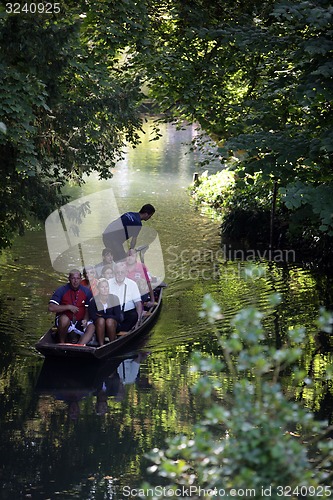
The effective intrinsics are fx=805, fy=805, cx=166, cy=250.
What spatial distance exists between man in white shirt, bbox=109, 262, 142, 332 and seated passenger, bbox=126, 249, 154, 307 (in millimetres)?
843

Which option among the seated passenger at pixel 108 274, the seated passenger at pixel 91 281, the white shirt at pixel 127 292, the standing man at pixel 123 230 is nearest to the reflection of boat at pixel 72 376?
the white shirt at pixel 127 292

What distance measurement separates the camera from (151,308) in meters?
13.2

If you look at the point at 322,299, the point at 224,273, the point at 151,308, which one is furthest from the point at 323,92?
the point at 224,273

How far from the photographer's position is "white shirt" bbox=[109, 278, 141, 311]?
11.7m

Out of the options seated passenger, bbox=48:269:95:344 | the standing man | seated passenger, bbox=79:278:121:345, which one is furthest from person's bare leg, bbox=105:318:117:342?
the standing man

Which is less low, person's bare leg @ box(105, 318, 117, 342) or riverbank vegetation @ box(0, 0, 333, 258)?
riverbank vegetation @ box(0, 0, 333, 258)

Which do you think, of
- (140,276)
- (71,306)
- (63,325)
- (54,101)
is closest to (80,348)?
(63,325)

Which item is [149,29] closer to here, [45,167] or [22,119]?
[45,167]

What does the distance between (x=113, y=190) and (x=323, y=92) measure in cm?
1984

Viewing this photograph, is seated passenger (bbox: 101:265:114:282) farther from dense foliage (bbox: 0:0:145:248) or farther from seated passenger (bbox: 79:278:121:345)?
dense foliage (bbox: 0:0:145:248)

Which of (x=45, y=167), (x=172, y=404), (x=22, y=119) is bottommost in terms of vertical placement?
(x=172, y=404)

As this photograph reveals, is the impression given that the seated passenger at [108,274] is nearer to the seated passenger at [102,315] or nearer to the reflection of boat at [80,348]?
the seated passenger at [102,315]

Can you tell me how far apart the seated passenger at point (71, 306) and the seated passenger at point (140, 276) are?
172 cm

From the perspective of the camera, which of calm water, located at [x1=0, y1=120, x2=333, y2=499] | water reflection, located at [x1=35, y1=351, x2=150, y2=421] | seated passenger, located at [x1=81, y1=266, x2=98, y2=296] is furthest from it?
seated passenger, located at [x1=81, y1=266, x2=98, y2=296]
